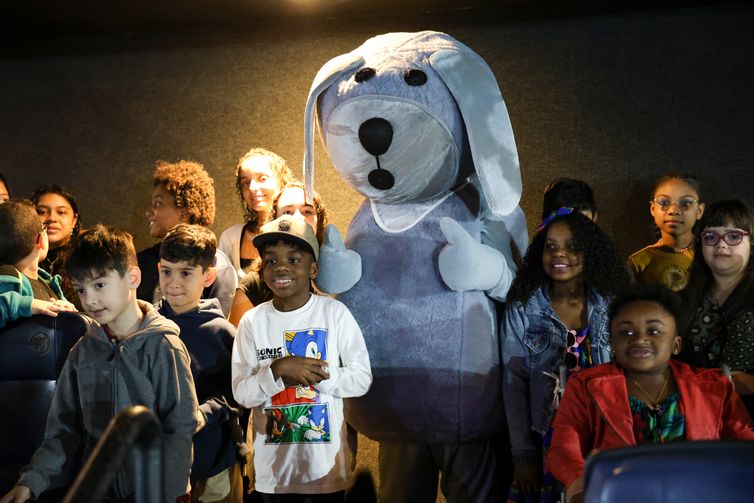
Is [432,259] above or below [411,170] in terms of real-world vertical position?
below

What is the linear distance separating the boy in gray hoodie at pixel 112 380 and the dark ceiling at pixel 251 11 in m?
1.87

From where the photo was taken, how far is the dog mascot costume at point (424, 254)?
264 cm

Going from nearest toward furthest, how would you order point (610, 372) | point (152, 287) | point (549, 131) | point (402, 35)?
point (610, 372), point (402, 35), point (152, 287), point (549, 131)

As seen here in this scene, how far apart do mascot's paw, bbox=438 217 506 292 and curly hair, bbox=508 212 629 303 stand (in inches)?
4.6

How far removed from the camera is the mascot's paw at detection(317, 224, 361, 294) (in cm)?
274

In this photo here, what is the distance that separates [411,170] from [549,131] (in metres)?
1.50

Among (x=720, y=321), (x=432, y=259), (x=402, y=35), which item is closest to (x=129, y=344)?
(x=432, y=259)

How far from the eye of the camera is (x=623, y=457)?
55.4 inches

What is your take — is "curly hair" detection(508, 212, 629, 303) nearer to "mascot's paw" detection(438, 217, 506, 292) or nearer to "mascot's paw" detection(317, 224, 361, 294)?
"mascot's paw" detection(438, 217, 506, 292)

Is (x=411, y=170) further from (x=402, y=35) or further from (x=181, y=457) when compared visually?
(x=181, y=457)

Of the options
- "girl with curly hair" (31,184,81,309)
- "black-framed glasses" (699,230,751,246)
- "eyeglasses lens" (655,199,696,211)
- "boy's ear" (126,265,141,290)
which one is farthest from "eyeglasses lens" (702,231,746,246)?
"girl with curly hair" (31,184,81,309)

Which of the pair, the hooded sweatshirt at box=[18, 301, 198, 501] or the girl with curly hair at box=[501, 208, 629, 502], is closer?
the hooded sweatshirt at box=[18, 301, 198, 501]

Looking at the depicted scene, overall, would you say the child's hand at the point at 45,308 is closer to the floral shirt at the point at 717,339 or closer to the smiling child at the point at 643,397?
the smiling child at the point at 643,397

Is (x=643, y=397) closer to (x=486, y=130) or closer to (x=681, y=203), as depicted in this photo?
(x=486, y=130)
